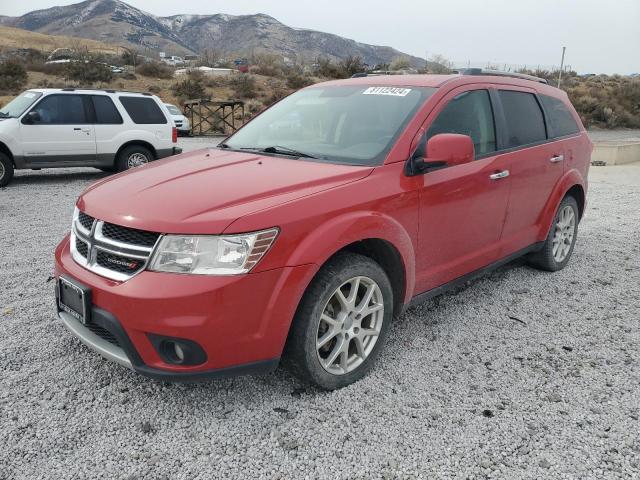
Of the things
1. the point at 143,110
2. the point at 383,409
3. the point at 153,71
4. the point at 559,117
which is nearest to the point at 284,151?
the point at 383,409

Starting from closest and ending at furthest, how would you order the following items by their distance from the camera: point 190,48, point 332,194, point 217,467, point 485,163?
point 217,467 → point 332,194 → point 485,163 → point 190,48

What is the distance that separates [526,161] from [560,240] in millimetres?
1262

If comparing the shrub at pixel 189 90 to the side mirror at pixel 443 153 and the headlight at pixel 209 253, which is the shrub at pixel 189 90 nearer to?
the side mirror at pixel 443 153

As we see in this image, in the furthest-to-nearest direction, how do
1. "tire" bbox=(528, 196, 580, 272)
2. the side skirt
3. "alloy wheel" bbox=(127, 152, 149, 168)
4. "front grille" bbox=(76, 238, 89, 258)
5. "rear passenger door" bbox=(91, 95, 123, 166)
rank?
"alloy wheel" bbox=(127, 152, 149, 168) < "rear passenger door" bbox=(91, 95, 123, 166) < "tire" bbox=(528, 196, 580, 272) < the side skirt < "front grille" bbox=(76, 238, 89, 258)

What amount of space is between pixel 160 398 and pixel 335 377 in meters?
0.96

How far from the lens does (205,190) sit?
9.03ft

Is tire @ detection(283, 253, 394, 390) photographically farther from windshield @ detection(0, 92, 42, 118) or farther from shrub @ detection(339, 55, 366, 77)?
shrub @ detection(339, 55, 366, 77)

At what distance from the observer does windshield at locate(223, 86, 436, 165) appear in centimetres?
329

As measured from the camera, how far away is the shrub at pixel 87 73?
33.7m

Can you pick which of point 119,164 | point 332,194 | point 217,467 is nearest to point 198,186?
point 332,194

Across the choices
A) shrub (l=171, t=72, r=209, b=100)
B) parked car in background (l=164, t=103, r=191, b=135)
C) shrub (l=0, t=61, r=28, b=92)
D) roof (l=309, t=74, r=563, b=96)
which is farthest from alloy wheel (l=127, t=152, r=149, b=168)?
shrub (l=0, t=61, r=28, b=92)

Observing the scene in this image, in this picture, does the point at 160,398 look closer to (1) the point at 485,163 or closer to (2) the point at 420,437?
(2) the point at 420,437

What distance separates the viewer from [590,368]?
3268 mm

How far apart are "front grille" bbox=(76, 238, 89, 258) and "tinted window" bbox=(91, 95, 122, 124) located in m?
8.37
